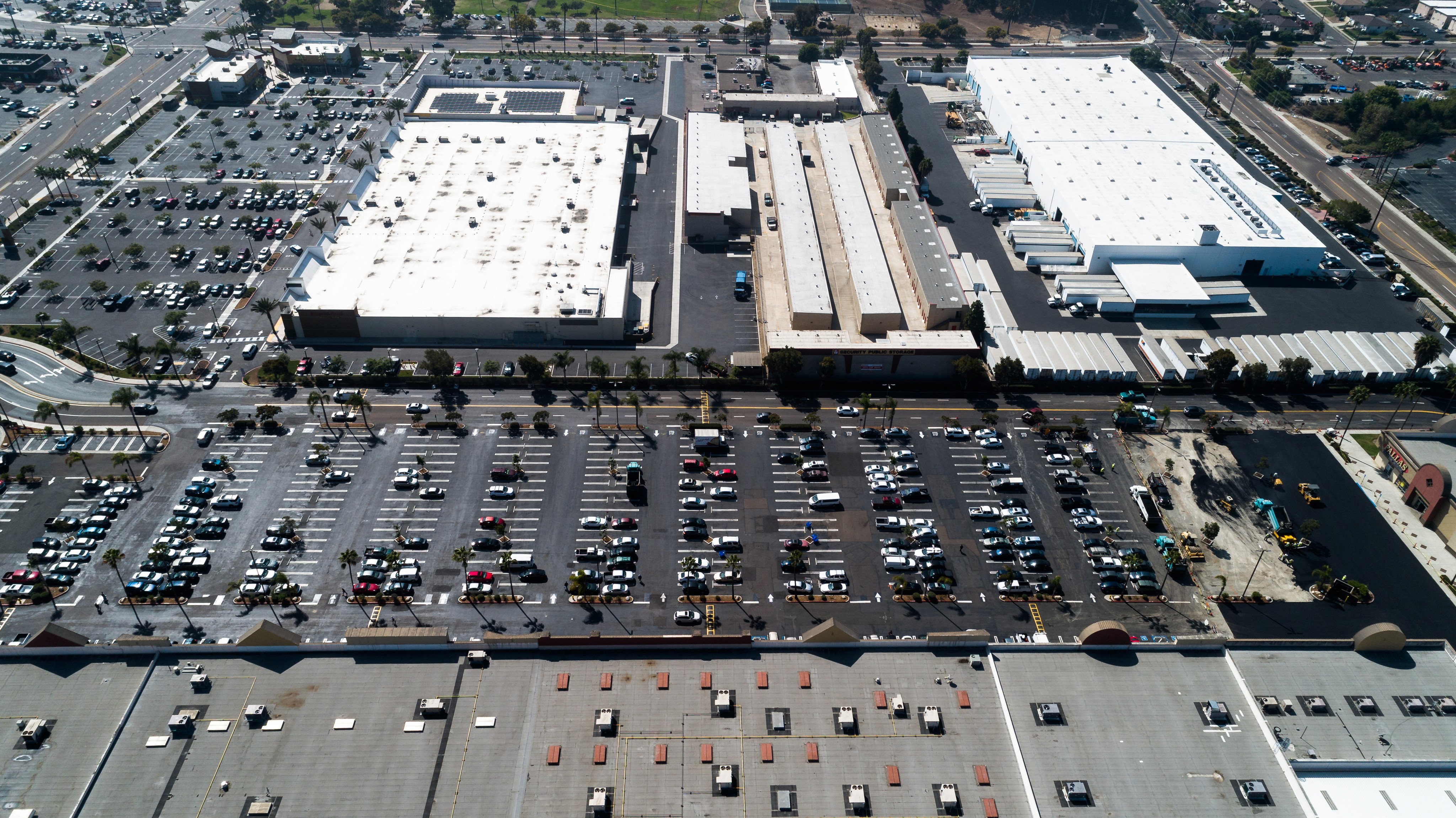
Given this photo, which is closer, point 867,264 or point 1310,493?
point 1310,493

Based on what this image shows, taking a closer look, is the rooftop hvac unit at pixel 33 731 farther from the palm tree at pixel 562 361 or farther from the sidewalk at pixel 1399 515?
the sidewalk at pixel 1399 515

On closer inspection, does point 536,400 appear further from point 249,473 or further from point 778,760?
point 778,760

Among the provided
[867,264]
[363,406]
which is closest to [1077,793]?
[363,406]

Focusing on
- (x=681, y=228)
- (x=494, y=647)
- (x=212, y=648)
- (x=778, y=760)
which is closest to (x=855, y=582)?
(x=778, y=760)

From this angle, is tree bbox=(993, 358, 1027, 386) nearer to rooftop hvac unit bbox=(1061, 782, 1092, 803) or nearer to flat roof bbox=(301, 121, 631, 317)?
flat roof bbox=(301, 121, 631, 317)

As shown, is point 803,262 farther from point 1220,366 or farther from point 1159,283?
point 1220,366
